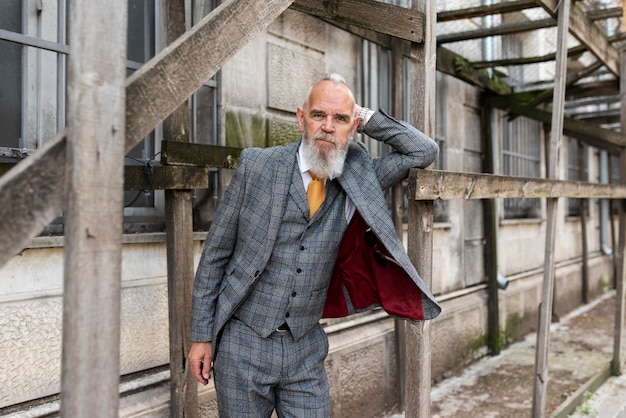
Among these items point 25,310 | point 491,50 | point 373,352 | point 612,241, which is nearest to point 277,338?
point 25,310

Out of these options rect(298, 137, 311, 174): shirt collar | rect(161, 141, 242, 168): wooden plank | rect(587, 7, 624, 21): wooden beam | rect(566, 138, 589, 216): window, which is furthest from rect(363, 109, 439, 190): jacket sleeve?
rect(566, 138, 589, 216): window

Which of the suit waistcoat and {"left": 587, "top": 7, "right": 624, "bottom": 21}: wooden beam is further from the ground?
{"left": 587, "top": 7, "right": 624, "bottom": 21}: wooden beam

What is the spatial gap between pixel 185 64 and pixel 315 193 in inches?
39.3

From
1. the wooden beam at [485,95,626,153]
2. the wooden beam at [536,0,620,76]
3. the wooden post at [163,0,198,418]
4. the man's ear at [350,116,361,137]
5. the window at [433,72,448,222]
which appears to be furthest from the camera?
the window at [433,72,448,222]

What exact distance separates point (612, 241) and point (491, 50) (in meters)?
6.64

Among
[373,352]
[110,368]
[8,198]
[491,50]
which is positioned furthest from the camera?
[491,50]

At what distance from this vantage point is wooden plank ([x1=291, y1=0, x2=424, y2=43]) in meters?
2.76

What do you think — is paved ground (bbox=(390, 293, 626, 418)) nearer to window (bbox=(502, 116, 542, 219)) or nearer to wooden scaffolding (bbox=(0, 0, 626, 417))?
window (bbox=(502, 116, 542, 219))

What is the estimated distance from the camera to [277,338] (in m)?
2.38

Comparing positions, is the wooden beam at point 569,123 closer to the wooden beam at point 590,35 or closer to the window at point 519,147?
the wooden beam at point 590,35

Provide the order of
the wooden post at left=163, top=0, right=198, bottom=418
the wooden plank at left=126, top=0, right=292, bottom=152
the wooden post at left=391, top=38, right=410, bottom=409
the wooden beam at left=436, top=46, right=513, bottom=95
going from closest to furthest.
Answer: the wooden plank at left=126, top=0, right=292, bottom=152 → the wooden post at left=163, top=0, right=198, bottom=418 → the wooden post at left=391, top=38, right=410, bottom=409 → the wooden beam at left=436, top=46, right=513, bottom=95

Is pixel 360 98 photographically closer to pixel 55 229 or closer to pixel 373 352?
pixel 373 352

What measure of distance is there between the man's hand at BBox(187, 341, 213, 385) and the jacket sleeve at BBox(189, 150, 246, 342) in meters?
0.04

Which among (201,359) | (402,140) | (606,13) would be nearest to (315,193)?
(402,140)
